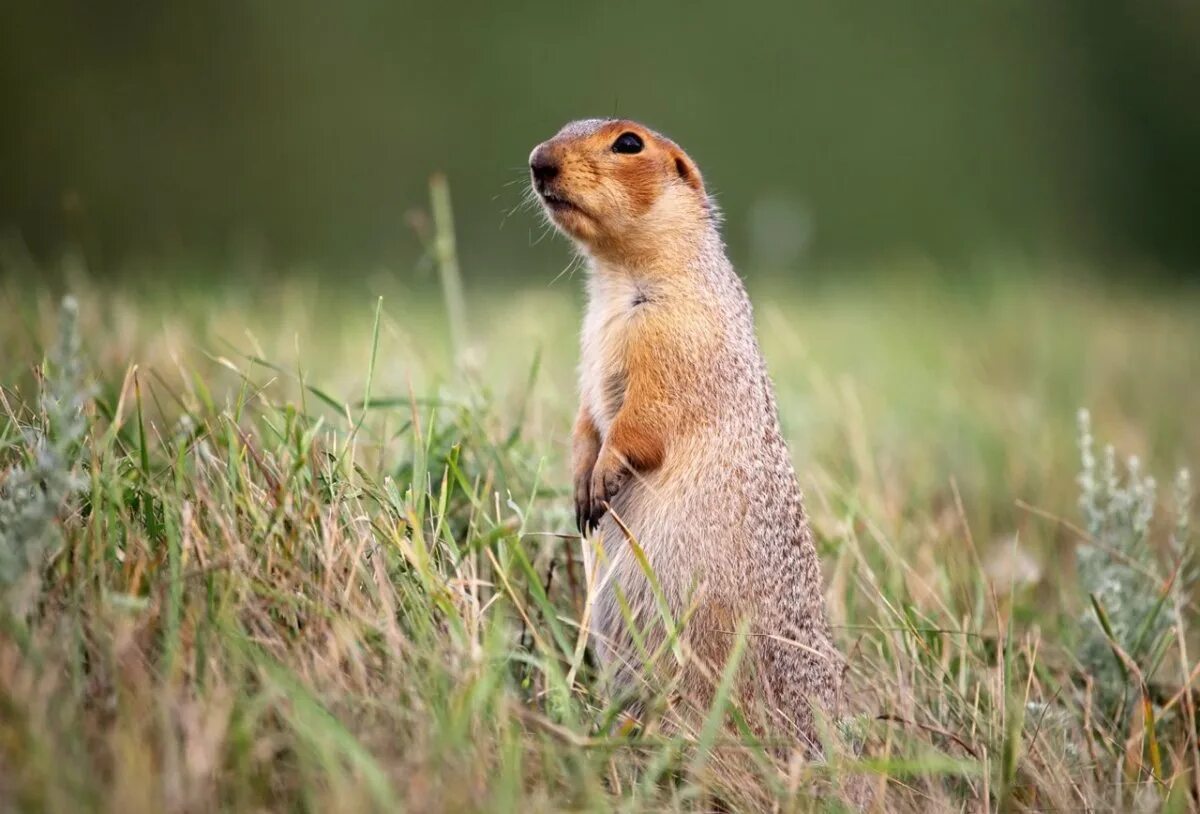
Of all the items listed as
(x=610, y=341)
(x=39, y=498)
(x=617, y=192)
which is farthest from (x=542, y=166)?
(x=39, y=498)

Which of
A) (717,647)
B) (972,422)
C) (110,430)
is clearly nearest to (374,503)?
(110,430)

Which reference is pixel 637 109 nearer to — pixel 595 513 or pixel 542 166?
pixel 542 166

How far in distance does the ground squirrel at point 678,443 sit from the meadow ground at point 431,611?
169 mm

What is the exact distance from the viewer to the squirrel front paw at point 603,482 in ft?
11.3

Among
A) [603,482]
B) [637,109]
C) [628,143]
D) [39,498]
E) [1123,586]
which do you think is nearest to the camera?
[39,498]

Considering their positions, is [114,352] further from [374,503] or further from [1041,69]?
[1041,69]

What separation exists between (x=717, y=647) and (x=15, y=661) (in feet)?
5.59

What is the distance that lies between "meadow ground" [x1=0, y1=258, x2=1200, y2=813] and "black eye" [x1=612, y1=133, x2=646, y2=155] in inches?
27.5

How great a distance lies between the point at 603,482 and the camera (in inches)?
135

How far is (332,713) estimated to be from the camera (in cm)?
232

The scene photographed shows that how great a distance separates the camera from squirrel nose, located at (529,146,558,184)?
3.65 m

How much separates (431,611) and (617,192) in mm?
1462

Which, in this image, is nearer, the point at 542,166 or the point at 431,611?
the point at 431,611

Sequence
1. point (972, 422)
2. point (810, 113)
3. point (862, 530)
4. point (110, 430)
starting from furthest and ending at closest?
point (810, 113) → point (972, 422) → point (862, 530) → point (110, 430)
